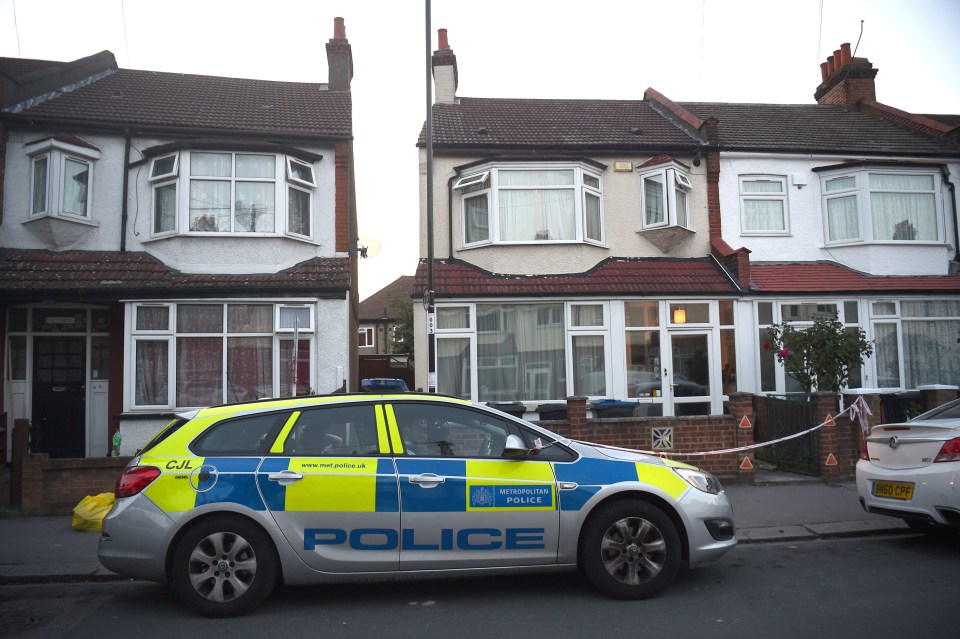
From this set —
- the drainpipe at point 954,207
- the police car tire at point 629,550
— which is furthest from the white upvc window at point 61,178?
the drainpipe at point 954,207

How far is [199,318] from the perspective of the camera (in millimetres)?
11648

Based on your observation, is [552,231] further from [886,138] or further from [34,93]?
[34,93]

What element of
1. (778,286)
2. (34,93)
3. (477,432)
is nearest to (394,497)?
(477,432)

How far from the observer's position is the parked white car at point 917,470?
600cm

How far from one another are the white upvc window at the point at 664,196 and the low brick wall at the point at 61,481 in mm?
10230

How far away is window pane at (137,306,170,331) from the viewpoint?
1148 centimetres

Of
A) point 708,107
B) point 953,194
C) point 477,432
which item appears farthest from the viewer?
point 708,107

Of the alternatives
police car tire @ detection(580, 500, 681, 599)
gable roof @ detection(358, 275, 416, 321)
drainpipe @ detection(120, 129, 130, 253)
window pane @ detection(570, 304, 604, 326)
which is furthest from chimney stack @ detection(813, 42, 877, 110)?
gable roof @ detection(358, 275, 416, 321)

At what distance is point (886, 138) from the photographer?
50.1ft

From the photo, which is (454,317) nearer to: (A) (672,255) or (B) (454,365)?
(B) (454,365)

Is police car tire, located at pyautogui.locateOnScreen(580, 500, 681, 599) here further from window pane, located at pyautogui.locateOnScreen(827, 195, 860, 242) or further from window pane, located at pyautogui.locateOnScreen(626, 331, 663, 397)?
window pane, located at pyautogui.locateOnScreen(827, 195, 860, 242)

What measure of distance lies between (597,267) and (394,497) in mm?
9196

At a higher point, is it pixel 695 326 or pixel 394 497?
pixel 695 326

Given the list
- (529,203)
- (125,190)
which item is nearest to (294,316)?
(125,190)
